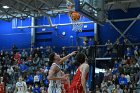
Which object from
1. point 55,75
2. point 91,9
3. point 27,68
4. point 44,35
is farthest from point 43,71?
point 55,75

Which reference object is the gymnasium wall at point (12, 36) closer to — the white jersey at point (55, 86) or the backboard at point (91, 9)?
the backboard at point (91, 9)

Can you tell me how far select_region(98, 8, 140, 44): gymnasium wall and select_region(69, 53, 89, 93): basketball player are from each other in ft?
77.6

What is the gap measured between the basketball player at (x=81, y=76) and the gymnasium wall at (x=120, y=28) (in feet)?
77.6

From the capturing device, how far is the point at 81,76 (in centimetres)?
812

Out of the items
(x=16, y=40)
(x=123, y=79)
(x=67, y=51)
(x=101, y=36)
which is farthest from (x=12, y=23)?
(x=123, y=79)

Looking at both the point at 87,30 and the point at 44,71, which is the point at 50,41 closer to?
the point at 87,30

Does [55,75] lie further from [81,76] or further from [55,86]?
[81,76]

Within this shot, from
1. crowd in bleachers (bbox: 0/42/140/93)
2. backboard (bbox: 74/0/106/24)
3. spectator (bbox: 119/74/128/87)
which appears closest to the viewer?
backboard (bbox: 74/0/106/24)

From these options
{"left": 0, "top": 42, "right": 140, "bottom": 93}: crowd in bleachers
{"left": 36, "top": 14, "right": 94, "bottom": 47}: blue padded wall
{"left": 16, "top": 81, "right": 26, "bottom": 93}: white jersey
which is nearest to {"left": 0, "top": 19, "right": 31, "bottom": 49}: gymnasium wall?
{"left": 36, "top": 14, "right": 94, "bottom": 47}: blue padded wall

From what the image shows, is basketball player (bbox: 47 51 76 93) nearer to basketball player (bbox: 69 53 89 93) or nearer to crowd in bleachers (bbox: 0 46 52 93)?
basketball player (bbox: 69 53 89 93)

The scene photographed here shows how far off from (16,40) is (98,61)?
11.5 metres

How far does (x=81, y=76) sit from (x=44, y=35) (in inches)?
1104

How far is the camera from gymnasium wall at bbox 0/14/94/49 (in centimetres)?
3397

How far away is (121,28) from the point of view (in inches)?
1267
